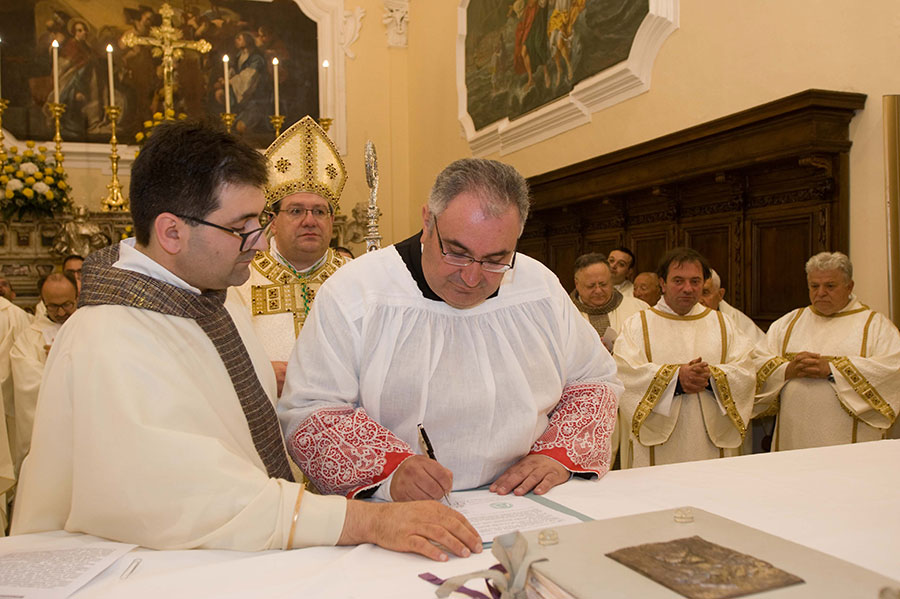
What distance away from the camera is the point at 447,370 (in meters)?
2.32

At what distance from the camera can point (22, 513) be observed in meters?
1.77

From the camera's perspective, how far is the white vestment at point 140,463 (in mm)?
1583

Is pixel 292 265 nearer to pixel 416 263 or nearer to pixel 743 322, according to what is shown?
pixel 416 263

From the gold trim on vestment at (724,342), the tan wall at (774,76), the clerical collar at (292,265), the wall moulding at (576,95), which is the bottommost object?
the gold trim on vestment at (724,342)

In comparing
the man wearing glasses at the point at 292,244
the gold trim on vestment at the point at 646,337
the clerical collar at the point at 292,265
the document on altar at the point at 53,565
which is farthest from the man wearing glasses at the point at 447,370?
the gold trim on vestment at the point at 646,337

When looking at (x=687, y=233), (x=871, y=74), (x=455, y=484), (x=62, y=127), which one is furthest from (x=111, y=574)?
(x=62, y=127)

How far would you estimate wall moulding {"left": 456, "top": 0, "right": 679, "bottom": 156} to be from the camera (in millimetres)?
7617

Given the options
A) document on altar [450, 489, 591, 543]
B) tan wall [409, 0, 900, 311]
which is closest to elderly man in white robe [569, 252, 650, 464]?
tan wall [409, 0, 900, 311]

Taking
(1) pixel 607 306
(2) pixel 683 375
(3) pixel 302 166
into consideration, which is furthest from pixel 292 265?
(1) pixel 607 306

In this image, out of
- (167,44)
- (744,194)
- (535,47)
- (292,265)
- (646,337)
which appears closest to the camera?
(292,265)

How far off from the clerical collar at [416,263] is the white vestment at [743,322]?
4.28 meters

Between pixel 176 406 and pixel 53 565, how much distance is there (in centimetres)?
36

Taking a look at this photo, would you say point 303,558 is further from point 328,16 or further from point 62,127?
point 328,16

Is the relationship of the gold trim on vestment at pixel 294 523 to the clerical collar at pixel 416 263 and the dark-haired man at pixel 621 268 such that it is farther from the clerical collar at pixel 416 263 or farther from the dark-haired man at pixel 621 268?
the dark-haired man at pixel 621 268
